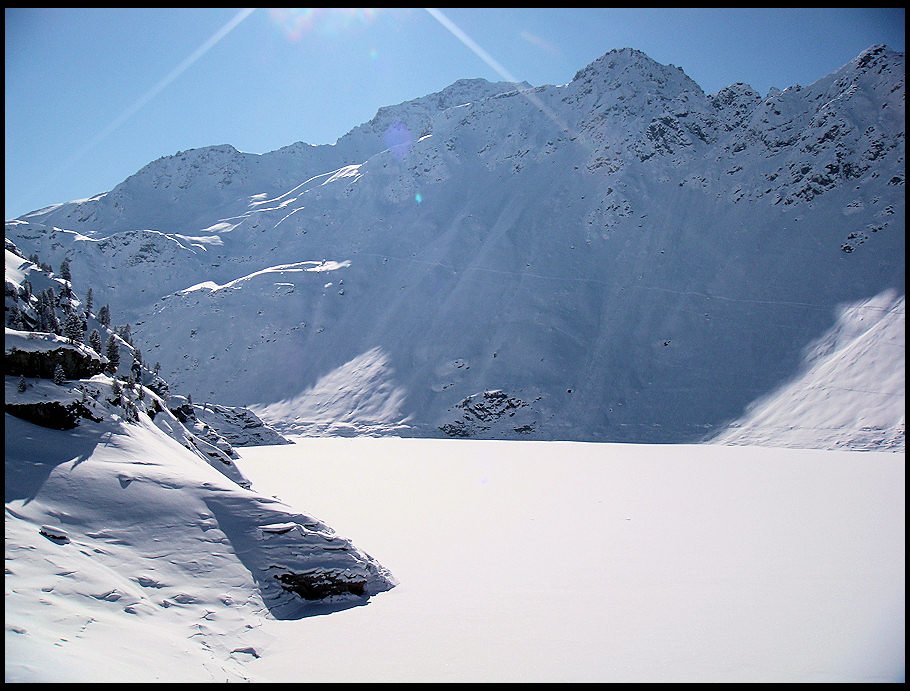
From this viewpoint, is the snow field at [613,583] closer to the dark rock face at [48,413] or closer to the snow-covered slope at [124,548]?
the snow-covered slope at [124,548]

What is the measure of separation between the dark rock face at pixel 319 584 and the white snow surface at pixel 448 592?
1.63 ft

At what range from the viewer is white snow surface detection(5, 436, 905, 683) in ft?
22.4

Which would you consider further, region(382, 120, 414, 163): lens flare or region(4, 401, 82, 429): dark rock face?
region(382, 120, 414, 163): lens flare

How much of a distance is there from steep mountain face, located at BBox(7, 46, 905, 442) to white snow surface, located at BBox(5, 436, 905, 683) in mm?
38503

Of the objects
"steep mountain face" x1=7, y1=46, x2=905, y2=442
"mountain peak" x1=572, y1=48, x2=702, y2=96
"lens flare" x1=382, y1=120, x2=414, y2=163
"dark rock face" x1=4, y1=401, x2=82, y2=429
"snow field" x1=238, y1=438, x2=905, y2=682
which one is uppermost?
"lens flare" x1=382, y1=120, x2=414, y2=163

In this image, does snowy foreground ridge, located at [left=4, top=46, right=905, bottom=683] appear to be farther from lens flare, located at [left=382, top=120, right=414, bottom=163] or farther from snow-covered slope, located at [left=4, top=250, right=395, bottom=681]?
lens flare, located at [left=382, top=120, right=414, bottom=163]

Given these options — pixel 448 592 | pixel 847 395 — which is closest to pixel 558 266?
pixel 847 395

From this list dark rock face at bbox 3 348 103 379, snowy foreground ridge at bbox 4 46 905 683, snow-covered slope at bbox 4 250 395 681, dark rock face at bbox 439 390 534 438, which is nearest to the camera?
snow-covered slope at bbox 4 250 395 681

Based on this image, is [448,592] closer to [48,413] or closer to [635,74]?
[48,413]

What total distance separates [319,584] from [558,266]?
69071 mm

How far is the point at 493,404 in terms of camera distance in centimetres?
5856

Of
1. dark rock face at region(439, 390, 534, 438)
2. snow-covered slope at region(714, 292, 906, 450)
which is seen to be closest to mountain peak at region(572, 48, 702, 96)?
snow-covered slope at region(714, 292, 906, 450)

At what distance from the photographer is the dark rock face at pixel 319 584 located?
9328 millimetres

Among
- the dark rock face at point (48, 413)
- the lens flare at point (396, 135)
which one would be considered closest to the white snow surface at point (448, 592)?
the dark rock face at point (48, 413)
